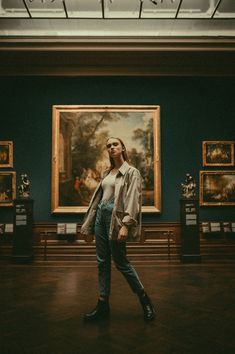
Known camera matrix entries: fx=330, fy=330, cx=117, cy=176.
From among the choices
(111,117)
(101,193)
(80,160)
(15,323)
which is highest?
(111,117)

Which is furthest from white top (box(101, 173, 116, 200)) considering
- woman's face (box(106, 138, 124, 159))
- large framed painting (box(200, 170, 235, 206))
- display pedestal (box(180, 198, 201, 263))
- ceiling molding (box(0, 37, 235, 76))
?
ceiling molding (box(0, 37, 235, 76))

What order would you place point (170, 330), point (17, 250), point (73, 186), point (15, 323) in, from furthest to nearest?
point (73, 186), point (17, 250), point (15, 323), point (170, 330)

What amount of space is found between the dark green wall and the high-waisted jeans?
5053 mm

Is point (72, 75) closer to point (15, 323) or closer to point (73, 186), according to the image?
point (73, 186)

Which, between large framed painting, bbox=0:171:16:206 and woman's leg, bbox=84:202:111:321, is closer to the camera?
woman's leg, bbox=84:202:111:321

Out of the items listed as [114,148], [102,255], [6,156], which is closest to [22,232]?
[6,156]

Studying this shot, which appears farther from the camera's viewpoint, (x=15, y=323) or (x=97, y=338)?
(x=15, y=323)

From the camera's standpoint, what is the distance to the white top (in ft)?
10.7

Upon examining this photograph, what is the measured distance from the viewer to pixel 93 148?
8133 mm

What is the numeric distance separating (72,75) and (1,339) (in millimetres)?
6709

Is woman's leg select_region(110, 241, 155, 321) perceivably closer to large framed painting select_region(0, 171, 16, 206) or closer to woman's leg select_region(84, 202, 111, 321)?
woman's leg select_region(84, 202, 111, 321)

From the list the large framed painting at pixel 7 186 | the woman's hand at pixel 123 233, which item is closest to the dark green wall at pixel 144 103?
the large framed painting at pixel 7 186

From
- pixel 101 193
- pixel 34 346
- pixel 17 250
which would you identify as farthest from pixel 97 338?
pixel 17 250

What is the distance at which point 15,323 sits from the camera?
3.25 meters
